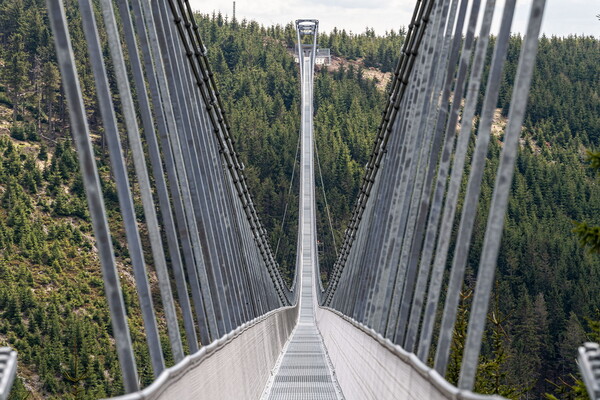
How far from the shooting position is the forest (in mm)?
97500

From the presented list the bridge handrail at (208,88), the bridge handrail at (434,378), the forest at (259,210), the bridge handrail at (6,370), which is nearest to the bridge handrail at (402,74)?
the bridge handrail at (208,88)

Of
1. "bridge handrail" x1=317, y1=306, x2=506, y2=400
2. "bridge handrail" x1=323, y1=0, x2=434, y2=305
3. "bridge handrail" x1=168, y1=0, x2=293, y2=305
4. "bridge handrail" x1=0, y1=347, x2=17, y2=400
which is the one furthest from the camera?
"bridge handrail" x1=323, y1=0, x2=434, y2=305

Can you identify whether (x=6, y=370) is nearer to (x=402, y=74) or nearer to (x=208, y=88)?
(x=208, y=88)

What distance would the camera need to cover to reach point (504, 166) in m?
5.56

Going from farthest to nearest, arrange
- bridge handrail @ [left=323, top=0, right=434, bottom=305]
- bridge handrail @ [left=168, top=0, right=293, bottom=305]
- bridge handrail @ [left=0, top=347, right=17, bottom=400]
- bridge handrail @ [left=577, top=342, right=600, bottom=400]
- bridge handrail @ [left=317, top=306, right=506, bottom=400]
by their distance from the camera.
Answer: bridge handrail @ [left=323, top=0, right=434, bottom=305], bridge handrail @ [left=168, top=0, right=293, bottom=305], bridge handrail @ [left=317, top=306, right=506, bottom=400], bridge handrail @ [left=577, top=342, right=600, bottom=400], bridge handrail @ [left=0, top=347, right=17, bottom=400]

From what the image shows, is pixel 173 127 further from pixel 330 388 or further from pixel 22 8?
pixel 22 8

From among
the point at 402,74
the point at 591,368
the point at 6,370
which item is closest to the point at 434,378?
the point at 591,368

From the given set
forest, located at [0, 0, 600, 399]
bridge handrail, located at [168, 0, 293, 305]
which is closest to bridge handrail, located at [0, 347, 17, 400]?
bridge handrail, located at [168, 0, 293, 305]

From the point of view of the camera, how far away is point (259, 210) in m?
133

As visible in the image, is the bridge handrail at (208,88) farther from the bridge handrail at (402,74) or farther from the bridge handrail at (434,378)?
the bridge handrail at (434,378)

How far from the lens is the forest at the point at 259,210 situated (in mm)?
97500

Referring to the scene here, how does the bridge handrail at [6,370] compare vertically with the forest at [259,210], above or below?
above

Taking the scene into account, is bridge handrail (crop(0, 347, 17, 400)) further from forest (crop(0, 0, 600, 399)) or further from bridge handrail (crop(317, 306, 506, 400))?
forest (crop(0, 0, 600, 399))

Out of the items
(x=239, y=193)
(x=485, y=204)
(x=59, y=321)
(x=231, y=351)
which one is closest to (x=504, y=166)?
(x=231, y=351)
